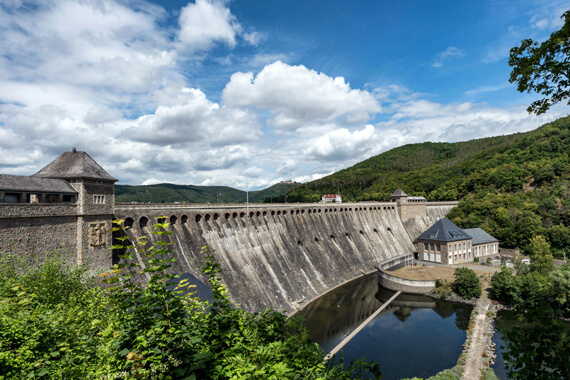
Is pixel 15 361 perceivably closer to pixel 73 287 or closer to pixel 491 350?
pixel 73 287

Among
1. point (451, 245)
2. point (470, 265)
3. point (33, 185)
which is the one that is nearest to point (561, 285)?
point (470, 265)

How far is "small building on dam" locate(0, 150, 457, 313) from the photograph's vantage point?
78.2 feet

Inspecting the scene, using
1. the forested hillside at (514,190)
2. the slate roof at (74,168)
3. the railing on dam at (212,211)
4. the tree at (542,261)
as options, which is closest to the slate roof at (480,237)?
the forested hillside at (514,190)

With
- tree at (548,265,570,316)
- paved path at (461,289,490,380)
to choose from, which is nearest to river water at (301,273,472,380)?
paved path at (461,289,490,380)

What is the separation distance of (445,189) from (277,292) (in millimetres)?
104043

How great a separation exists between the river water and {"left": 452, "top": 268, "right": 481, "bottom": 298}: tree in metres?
2.42

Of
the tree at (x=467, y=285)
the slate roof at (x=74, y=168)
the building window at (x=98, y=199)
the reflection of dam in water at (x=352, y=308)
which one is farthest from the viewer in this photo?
the tree at (x=467, y=285)

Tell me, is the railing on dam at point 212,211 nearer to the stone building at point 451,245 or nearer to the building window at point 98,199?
the building window at point 98,199

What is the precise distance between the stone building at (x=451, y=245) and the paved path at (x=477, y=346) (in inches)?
767

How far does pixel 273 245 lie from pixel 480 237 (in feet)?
171

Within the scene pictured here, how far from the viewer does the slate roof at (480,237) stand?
217ft

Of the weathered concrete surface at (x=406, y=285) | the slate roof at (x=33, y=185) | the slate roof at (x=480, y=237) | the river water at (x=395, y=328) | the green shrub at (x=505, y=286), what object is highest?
the slate roof at (x=33, y=185)

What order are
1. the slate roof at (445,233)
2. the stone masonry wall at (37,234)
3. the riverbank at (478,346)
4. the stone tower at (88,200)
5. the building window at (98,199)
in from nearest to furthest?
the stone masonry wall at (37,234) → the riverbank at (478,346) → the stone tower at (88,200) → the building window at (98,199) → the slate roof at (445,233)

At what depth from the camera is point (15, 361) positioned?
7438 millimetres
